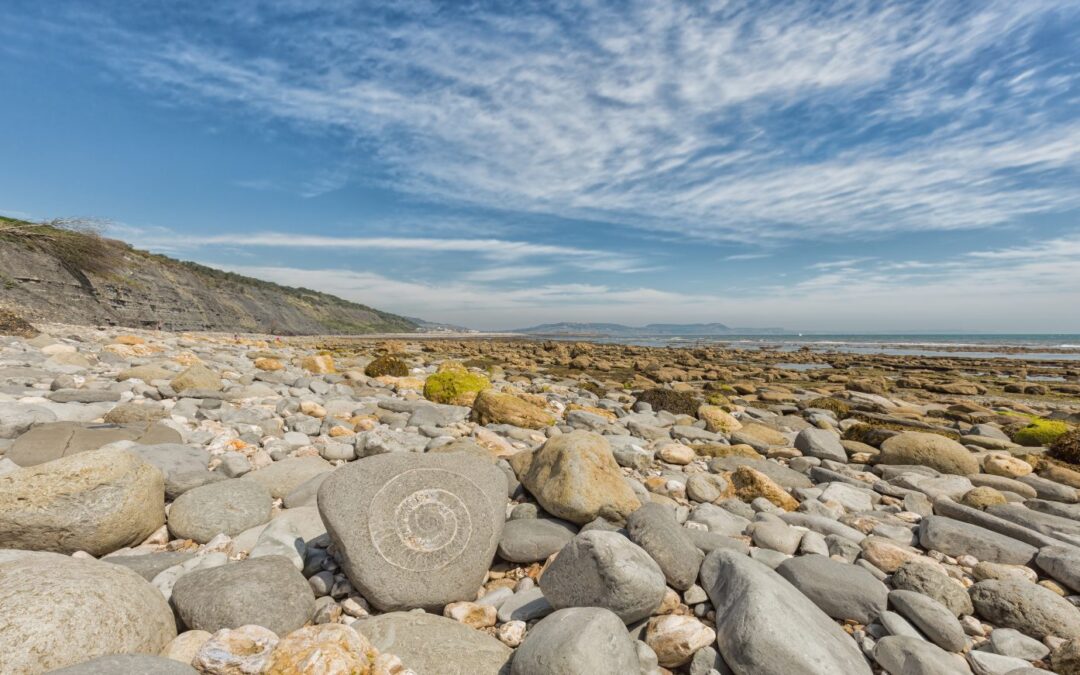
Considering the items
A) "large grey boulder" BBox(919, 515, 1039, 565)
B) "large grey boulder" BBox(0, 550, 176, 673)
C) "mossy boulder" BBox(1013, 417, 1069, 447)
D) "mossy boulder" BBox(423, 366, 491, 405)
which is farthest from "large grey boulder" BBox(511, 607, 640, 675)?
"mossy boulder" BBox(1013, 417, 1069, 447)

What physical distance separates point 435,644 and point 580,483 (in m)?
2.15

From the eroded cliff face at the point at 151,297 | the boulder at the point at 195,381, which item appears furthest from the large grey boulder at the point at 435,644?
the eroded cliff face at the point at 151,297

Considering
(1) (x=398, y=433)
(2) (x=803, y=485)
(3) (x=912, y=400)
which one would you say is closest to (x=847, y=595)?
(2) (x=803, y=485)

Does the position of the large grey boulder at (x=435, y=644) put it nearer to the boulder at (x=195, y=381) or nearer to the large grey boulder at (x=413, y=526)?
the large grey boulder at (x=413, y=526)

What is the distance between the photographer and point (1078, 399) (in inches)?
810

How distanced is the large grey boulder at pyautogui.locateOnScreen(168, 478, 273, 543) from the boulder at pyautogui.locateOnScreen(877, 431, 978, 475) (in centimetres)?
970

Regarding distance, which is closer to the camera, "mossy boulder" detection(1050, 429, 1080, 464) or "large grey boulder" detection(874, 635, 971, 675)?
Result: "large grey boulder" detection(874, 635, 971, 675)

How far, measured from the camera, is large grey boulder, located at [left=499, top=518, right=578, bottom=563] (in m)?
4.22

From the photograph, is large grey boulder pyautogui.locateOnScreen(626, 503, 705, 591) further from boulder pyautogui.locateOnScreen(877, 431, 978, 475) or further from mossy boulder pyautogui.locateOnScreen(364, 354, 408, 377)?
mossy boulder pyautogui.locateOnScreen(364, 354, 408, 377)

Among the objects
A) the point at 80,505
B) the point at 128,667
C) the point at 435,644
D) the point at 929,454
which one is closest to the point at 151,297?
the point at 80,505

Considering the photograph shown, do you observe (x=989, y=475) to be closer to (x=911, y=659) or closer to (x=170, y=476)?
(x=911, y=659)

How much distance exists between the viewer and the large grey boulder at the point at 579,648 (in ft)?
8.56

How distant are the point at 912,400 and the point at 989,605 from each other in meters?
20.3

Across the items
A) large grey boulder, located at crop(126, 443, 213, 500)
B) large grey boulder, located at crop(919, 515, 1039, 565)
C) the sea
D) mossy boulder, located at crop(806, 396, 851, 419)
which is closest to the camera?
large grey boulder, located at crop(919, 515, 1039, 565)
